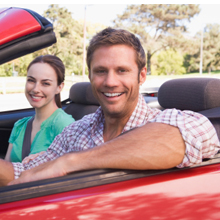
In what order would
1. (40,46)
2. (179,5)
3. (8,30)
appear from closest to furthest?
1. (8,30)
2. (40,46)
3. (179,5)

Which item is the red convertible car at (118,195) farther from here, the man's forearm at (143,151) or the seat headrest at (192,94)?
the seat headrest at (192,94)

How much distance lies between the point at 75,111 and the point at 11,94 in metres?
13.2

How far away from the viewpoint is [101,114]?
6.45 feet

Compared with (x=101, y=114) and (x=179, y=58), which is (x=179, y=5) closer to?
(x=179, y=58)

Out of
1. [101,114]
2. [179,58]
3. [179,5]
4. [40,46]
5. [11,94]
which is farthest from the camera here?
[179,58]

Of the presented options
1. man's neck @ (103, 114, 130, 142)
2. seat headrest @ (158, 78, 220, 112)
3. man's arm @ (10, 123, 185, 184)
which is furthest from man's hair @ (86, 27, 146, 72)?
man's arm @ (10, 123, 185, 184)

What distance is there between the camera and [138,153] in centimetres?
122

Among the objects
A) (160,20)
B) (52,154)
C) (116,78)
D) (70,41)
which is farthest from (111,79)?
(160,20)

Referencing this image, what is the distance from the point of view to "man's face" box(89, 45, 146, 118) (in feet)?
5.51

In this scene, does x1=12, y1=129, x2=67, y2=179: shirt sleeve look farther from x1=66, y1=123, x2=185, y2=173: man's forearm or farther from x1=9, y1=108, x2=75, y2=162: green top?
x1=66, y1=123, x2=185, y2=173: man's forearm

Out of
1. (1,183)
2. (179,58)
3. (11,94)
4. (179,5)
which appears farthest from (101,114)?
(179,58)

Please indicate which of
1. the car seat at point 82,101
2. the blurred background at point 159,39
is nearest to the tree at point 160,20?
the blurred background at point 159,39

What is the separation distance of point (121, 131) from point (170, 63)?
43.8 metres

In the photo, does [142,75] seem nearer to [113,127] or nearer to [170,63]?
[113,127]
